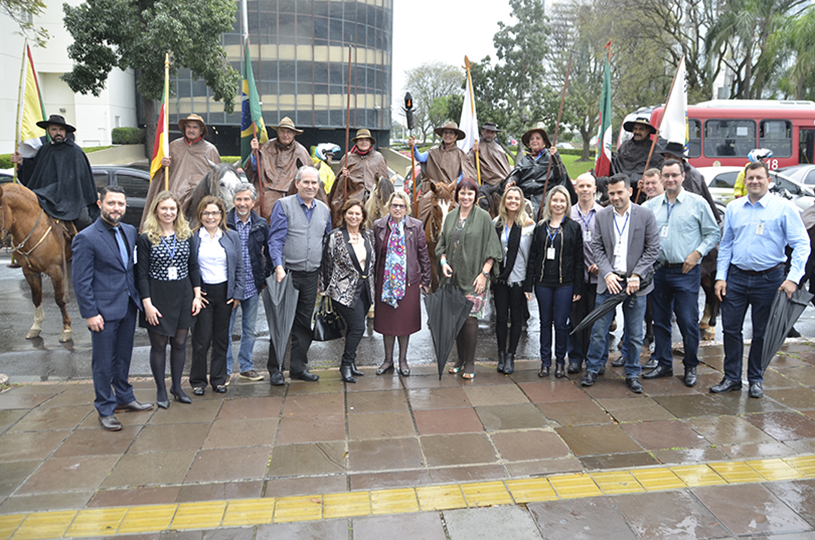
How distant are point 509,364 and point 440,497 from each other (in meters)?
2.47

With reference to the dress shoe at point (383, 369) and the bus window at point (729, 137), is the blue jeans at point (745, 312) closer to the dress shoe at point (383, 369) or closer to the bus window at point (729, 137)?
the dress shoe at point (383, 369)

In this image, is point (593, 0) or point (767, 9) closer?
point (767, 9)

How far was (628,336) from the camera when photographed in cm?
576

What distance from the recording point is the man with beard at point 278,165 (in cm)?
803

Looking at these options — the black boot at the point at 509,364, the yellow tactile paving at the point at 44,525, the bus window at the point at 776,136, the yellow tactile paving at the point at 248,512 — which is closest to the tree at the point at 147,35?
the black boot at the point at 509,364

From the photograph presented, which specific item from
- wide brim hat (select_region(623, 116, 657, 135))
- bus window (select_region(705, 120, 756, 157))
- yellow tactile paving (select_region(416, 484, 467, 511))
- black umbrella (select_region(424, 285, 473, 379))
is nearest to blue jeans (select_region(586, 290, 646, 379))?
black umbrella (select_region(424, 285, 473, 379))

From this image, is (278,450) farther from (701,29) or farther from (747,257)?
(701,29)

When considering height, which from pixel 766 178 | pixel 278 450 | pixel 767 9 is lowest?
pixel 278 450

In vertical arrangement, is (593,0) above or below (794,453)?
above

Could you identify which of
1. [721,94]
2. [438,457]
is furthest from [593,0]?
[438,457]

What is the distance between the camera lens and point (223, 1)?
17.8 metres

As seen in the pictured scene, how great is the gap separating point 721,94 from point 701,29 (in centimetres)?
423

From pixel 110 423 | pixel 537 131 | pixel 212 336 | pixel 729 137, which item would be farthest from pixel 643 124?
pixel 729 137

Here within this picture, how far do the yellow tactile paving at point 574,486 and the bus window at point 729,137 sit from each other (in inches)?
723
